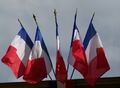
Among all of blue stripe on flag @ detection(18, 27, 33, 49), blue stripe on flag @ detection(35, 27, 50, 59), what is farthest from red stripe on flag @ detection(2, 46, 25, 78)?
blue stripe on flag @ detection(35, 27, 50, 59)

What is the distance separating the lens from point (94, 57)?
21.8 metres

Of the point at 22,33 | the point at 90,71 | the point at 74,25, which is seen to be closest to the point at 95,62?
the point at 90,71

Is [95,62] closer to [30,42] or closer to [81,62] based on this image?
[81,62]

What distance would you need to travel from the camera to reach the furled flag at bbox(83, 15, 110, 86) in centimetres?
2128

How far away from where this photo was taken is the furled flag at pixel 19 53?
864 inches

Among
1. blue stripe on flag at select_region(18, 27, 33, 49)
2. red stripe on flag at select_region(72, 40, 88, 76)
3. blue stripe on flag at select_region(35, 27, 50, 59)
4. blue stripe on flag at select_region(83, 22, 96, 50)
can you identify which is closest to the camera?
red stripe on flag at select_region(72, 40, 88, 76)

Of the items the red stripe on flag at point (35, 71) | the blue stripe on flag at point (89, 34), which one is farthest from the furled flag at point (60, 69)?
the blue stripe on flag at point (89, 34)

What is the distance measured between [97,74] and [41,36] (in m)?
3.53

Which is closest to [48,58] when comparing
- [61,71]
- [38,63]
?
[38,63]

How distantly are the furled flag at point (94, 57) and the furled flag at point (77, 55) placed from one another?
0.32 m

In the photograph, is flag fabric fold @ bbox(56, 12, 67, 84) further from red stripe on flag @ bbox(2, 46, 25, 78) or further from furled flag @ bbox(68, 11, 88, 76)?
red stripe on flag @ bbox(2, 46, 25, 78)

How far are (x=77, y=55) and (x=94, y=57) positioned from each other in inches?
29.3

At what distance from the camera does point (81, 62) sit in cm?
2156

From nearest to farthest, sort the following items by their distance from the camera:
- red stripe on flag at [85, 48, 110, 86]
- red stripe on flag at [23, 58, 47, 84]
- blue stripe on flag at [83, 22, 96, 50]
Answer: red stripe on flag at [85, 48, 110, 86] < red stripe on flag at [23, 58, 47, 84] < blue stripe on flag at [83, 22, 96, 50]
